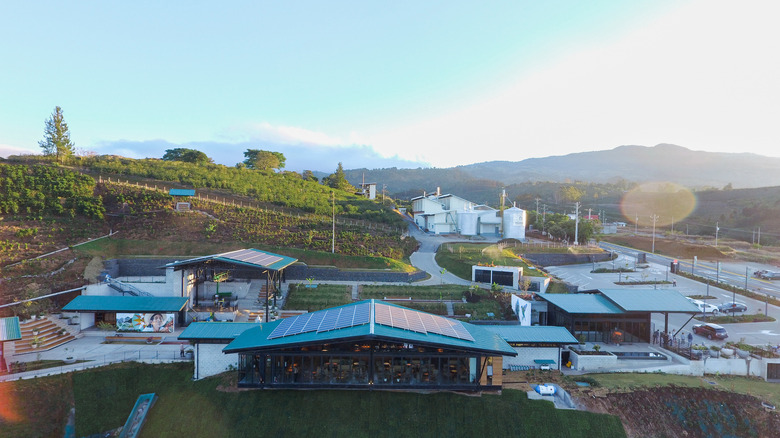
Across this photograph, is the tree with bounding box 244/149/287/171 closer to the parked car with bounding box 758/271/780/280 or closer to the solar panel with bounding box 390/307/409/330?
the solar panel with bounding box 390/307/409/330

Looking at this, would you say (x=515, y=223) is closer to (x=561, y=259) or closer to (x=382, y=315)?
(x=561, y=259)

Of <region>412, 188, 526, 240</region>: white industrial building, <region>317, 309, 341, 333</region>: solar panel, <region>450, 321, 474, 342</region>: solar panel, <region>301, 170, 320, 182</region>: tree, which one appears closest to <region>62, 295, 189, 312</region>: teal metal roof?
<region>317, 309, 341, 333</region>: solar panel

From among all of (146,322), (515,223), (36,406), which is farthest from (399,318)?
(515,223)

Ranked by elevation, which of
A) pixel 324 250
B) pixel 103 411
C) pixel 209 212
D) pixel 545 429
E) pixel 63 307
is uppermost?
pixel 209 212

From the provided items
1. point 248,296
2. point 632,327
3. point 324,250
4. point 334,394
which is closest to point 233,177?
point 324,250

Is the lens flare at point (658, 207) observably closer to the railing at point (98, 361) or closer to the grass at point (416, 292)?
the grass at point (416, 292)

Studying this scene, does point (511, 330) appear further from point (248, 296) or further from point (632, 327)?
point (248, 296)
